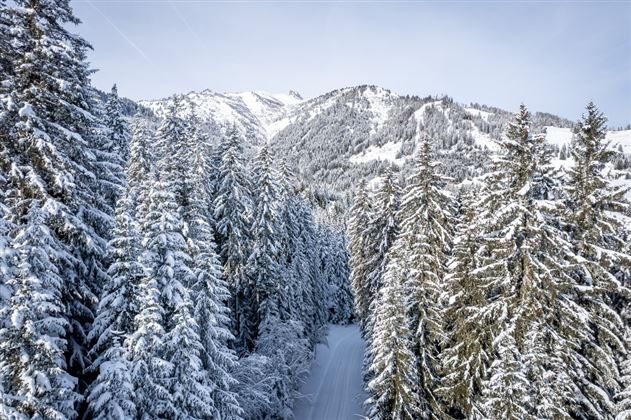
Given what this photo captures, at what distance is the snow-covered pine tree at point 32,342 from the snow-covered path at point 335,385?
19.7m

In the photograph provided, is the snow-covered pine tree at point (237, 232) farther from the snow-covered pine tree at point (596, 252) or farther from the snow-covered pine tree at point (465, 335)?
the snow-covered pine tree at point (596, 252)

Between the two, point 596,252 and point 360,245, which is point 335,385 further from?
point 596,252

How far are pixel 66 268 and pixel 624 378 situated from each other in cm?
2202

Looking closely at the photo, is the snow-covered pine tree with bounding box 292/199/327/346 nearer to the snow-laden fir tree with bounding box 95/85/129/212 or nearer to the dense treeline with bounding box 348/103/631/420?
the dense treeline with bounding box 348/103/631/420

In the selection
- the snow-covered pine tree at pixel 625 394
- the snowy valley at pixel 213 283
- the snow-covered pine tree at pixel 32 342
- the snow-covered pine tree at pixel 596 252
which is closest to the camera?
the snow-covered pine tree at pixel 32 342

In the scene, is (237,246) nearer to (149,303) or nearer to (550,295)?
(149,303)

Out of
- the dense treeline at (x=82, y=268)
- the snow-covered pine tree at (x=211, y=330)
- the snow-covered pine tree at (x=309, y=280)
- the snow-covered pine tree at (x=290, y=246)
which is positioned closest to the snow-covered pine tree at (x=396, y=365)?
the dense treeline at (x=82, y=268)

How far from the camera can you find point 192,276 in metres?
17.4

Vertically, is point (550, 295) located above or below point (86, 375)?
above

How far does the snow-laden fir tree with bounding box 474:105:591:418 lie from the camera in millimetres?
15797

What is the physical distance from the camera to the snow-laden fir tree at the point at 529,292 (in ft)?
51.8

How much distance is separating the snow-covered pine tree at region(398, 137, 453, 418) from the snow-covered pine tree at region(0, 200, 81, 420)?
16.8m

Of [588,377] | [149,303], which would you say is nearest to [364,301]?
[588,377]

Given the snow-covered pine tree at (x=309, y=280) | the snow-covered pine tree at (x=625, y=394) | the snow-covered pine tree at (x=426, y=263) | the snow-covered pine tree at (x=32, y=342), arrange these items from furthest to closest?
the snow-covered pine tree at (x=309, y=280) → the snow-covered pine tree at (x=426, y=263) → the snow-covered pine tree at (x=625, y=394) → the snow-covered pine tree at (x=32, y=342)
